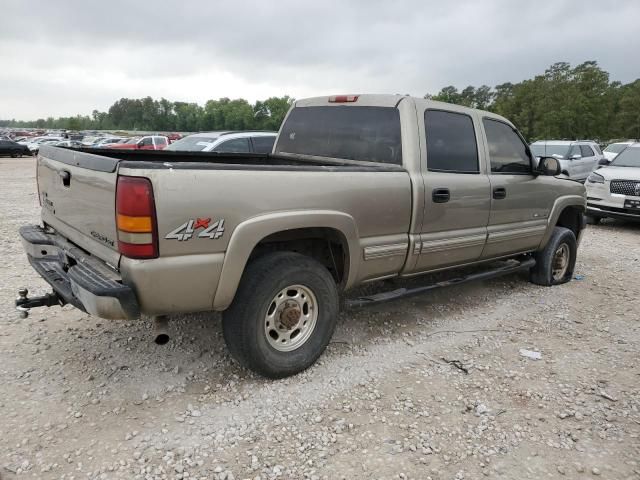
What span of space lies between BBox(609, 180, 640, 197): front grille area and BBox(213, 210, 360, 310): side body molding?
8612 mm

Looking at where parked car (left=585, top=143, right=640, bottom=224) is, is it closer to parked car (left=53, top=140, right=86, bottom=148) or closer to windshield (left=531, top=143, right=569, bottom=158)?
windshield (left=531, top=143, right=569, bottom=158)

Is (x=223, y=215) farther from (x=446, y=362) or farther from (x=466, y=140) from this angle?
(x=466, y=140)

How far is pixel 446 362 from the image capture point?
370 centimetres

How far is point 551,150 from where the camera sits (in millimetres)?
16219

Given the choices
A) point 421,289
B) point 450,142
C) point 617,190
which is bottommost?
point 421,289

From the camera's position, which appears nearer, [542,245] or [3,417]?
[3,417]

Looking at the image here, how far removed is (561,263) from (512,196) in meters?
1.72

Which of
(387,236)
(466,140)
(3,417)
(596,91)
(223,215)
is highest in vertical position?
(596,91)

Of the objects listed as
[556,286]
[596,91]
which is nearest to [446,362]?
[556,286]

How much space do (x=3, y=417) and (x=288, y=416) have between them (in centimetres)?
163

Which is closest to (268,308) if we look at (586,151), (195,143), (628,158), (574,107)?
(195,143)

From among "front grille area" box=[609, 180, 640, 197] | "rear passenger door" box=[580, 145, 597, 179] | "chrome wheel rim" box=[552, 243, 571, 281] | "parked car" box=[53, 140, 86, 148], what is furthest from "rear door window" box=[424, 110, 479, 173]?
"rear passenger door" box=[580, 145, 597, 179]

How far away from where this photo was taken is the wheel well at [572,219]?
19.3 feet

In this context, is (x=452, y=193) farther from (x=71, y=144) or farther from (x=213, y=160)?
(x=71, y=144)
